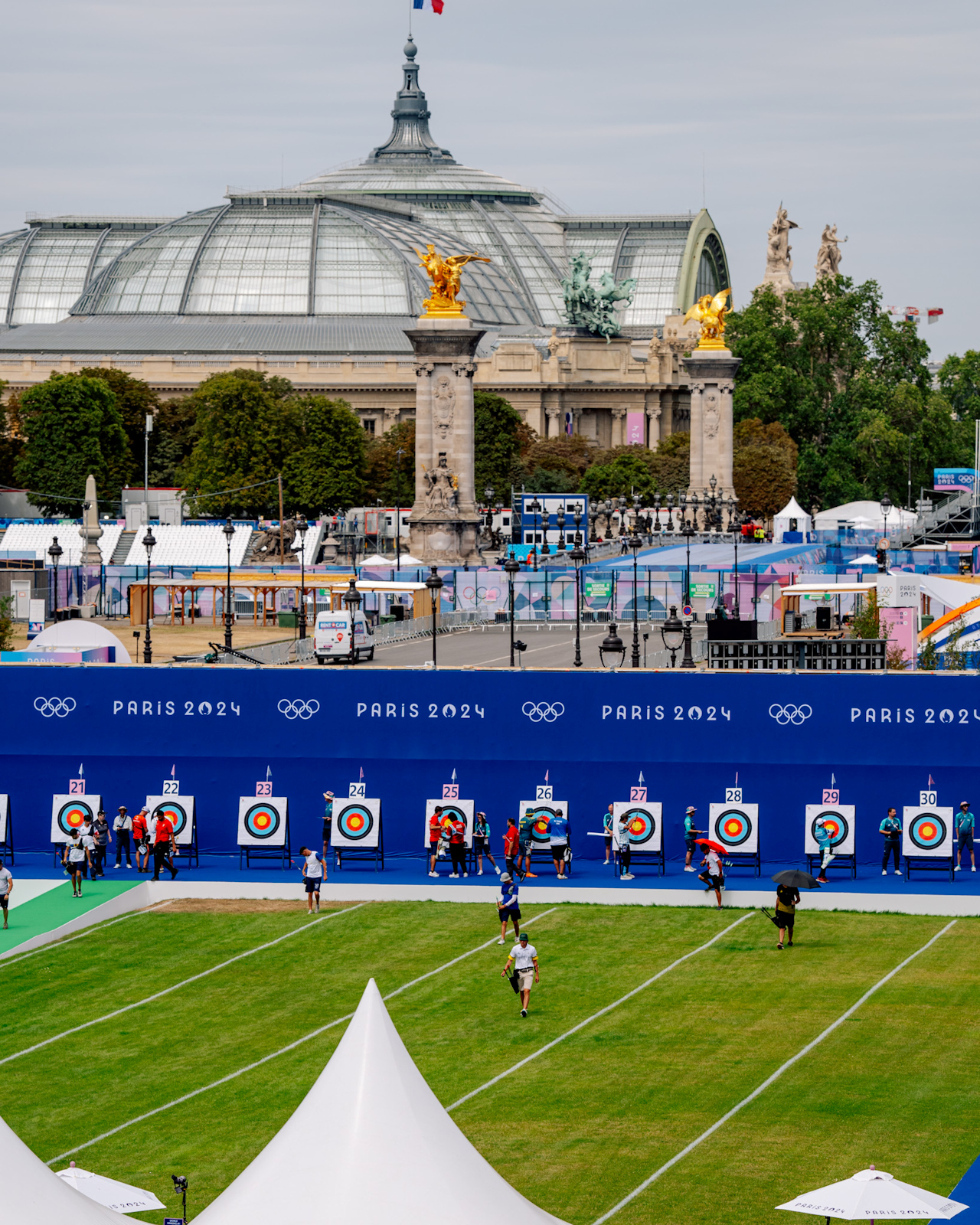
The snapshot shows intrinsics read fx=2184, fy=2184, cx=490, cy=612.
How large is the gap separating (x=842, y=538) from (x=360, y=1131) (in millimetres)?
109483

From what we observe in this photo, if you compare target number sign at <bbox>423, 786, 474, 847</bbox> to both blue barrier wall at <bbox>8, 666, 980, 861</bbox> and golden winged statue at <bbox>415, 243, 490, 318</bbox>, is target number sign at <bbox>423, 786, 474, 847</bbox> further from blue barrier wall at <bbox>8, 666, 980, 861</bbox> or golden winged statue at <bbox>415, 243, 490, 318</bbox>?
golden winged statue at <bbox>415, 243, 490, 318</bbox>

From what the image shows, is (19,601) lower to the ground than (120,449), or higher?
lower

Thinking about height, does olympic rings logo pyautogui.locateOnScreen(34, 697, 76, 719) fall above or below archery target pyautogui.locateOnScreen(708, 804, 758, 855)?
above

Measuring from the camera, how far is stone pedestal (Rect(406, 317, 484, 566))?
107m

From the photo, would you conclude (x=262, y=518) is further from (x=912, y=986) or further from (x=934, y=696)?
(x=912, y=986)

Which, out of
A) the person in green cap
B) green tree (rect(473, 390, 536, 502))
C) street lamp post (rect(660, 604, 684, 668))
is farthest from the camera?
green tree (rect(473, 390, 536, 502))

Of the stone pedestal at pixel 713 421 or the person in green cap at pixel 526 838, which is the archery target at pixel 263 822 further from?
the stone pedestal at pixel 713 421

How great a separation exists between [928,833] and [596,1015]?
1235cm

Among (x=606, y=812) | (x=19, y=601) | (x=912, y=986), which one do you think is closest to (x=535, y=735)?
(x=606, y=812)

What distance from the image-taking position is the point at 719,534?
12988 cm

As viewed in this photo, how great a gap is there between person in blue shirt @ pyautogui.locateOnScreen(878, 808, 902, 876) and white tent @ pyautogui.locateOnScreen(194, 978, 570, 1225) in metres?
24.7

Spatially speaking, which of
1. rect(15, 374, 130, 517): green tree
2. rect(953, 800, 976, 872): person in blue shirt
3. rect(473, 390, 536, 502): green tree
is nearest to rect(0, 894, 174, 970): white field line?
rect(953, 800, 976, 872): person in blue shirt

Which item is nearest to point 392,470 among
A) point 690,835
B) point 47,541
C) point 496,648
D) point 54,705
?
point 47,541

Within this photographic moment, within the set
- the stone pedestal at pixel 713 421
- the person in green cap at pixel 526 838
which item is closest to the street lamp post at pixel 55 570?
the person in green cap at pixel 526 838
